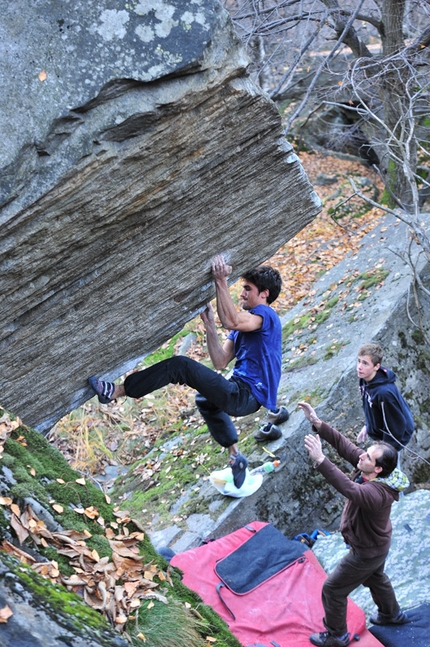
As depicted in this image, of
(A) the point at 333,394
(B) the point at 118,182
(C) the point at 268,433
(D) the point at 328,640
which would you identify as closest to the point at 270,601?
(D) the point at 328,640

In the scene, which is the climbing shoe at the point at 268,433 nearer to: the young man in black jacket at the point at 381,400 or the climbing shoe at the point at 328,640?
the young man in black jacket at the point at 381,400

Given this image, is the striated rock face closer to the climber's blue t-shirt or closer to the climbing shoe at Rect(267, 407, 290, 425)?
the climber's blue t-shirt

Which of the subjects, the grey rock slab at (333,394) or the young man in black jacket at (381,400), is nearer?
the young man in black jacket at (381,400)

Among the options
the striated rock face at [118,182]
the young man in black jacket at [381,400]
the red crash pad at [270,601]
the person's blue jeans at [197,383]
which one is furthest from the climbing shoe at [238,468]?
the striated rock face at [118,182]

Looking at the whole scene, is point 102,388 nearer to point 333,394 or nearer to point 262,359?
point 262,359

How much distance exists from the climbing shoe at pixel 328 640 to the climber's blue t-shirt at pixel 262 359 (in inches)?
76.2

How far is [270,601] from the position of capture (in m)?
5.46

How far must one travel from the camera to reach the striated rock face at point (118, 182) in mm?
3791

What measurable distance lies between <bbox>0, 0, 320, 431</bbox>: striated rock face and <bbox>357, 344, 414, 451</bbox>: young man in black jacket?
128 cm

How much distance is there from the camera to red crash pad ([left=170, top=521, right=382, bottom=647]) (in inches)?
201

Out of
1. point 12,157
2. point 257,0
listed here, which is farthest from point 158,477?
point 257,0

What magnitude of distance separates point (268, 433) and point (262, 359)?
155 centimetres

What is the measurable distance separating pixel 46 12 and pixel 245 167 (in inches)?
66.5

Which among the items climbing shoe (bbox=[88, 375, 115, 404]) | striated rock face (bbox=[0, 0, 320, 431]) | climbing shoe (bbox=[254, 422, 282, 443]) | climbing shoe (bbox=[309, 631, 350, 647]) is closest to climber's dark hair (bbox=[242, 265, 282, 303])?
striated rock face (bbox=[0, 0, 320, 431])
